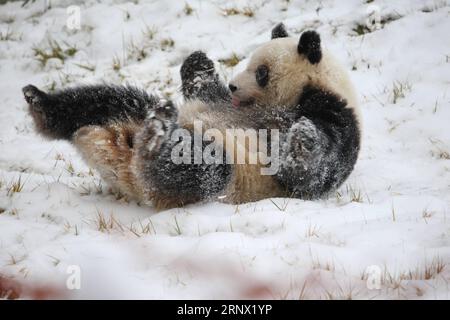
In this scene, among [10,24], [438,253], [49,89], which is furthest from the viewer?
[10,24]

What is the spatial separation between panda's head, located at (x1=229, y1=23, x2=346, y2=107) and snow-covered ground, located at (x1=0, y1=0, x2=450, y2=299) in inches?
38.3

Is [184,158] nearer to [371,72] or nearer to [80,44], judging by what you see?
[371,72]

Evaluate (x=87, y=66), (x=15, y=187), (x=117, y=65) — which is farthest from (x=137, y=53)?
(x=15, y=187)

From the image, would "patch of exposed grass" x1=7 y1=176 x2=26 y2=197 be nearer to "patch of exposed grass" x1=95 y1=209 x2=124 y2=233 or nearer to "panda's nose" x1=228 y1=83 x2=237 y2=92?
"patch of exposed grass" x1=95 y1=209 x2=124 y2=233

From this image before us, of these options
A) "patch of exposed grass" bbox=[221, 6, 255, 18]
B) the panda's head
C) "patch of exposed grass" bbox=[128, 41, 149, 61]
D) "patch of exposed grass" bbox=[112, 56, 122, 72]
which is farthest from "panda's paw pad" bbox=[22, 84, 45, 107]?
"patch of exposed grass" bbox=[221, 6, 255, 18]

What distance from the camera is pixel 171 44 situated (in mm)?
7902

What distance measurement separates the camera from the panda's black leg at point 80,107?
163 inches

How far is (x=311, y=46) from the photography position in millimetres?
4449

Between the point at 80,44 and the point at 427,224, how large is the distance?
637cm

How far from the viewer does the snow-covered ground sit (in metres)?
2.83

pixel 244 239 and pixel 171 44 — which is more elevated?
pixel 171 44

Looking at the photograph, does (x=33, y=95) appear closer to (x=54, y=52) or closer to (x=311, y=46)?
(x=311, y=46)
